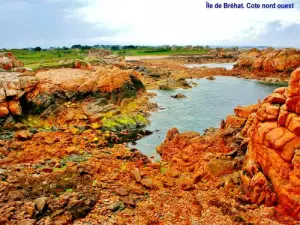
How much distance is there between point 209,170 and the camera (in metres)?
24.6

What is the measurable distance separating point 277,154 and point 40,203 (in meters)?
15.8

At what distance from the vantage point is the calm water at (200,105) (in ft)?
127

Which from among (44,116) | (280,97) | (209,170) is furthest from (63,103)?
(280,97)

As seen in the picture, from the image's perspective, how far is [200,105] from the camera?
2060 inches

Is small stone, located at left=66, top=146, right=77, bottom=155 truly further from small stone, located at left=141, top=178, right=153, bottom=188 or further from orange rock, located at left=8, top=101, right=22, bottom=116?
orange rock, located at left=8, top=101, right=22, bottom=116

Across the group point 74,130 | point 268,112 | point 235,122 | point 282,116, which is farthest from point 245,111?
point 74,130

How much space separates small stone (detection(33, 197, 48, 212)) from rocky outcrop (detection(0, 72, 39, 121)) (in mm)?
19749

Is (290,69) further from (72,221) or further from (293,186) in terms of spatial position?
(72,221)

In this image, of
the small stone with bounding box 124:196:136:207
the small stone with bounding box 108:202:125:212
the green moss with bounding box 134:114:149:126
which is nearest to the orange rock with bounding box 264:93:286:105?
the small stone with bounding box 124:196:136:207

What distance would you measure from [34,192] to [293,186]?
679 inches

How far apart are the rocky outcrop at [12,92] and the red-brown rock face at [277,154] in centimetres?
2813

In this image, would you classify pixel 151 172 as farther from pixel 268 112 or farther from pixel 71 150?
pixel 268 112

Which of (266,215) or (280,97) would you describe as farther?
(280,97)

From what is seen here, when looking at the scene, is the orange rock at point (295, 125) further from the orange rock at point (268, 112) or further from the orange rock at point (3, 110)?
the orange rock at point (3, 110)
